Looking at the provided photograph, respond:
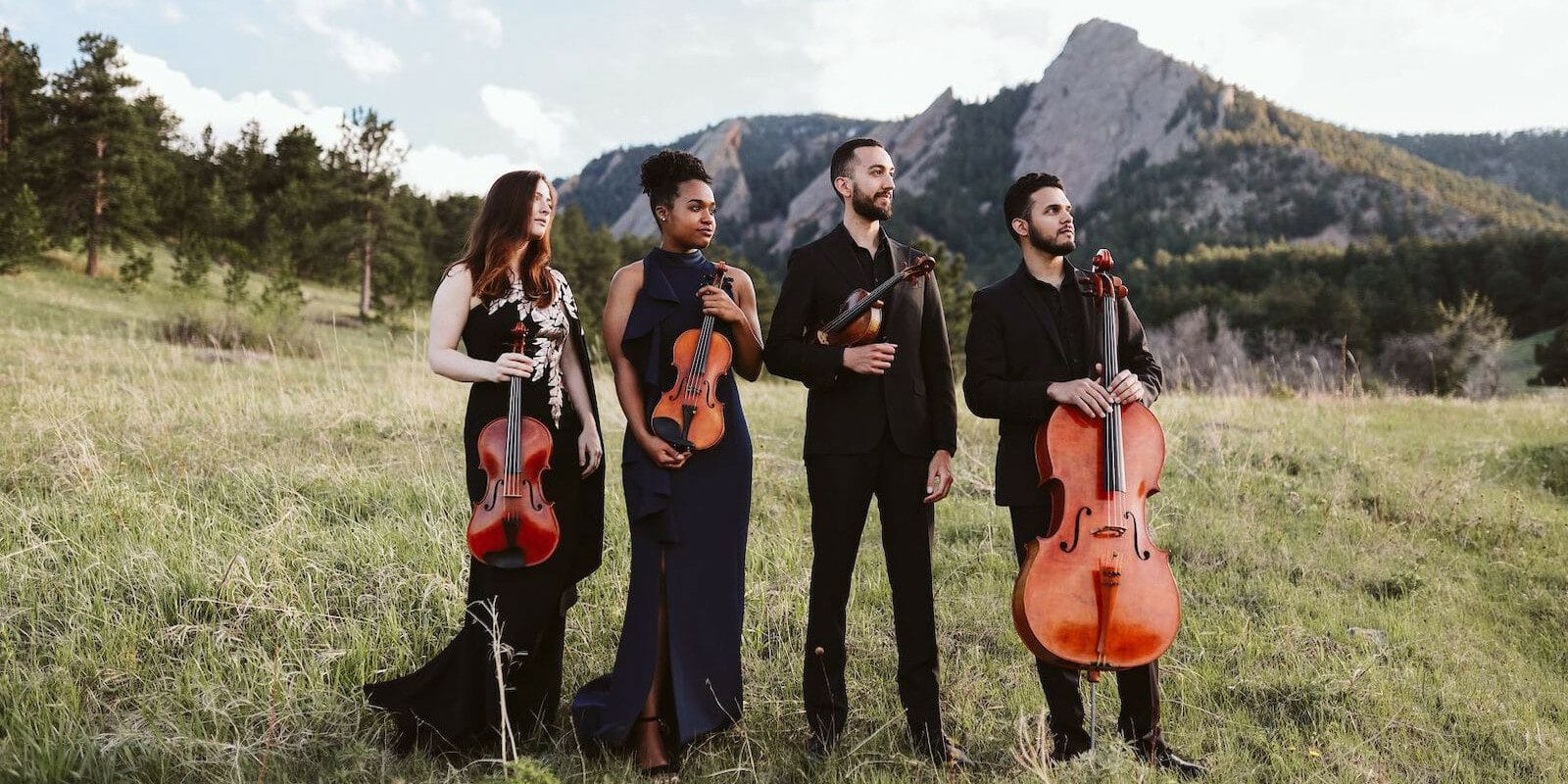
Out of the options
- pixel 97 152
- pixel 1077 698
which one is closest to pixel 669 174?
pixel 1077 698

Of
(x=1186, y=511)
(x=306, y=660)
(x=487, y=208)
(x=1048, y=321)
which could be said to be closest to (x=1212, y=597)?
(x=1186, y=511)

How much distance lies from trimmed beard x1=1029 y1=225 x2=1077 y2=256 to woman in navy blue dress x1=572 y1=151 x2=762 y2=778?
3.56 ft

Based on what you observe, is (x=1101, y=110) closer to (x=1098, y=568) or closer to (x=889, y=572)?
(x=889, y=572)

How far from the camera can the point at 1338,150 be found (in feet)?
316

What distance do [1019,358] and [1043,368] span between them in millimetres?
93

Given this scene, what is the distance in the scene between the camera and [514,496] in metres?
2.92

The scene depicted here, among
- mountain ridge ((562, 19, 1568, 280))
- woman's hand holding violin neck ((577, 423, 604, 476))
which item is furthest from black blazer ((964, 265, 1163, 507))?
mountain ridge ((562, 19, 1568, 280))

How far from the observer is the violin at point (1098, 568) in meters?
2.70

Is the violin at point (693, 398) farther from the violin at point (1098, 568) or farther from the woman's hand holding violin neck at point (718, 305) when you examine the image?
the violin at point (1098, 568)

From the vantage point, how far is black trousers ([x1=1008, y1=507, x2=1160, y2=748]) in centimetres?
312

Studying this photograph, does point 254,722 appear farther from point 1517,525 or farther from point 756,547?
point 1517,525

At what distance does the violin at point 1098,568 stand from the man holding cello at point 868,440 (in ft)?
1.76

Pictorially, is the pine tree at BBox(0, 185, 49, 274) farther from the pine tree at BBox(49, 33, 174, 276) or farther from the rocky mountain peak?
the rocky mountain peak

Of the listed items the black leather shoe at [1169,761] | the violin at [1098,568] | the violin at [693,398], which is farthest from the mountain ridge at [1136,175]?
the violin at [693,398]
